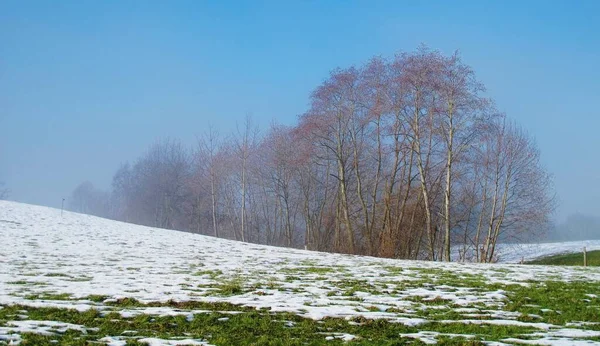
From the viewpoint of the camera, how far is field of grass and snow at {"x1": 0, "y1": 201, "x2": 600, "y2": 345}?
773cm

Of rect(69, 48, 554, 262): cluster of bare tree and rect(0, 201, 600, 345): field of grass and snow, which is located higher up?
rect(69, 48, 554, 262): cluster of bare tree

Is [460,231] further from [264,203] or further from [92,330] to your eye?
[92,330]

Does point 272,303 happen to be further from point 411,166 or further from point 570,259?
point 570,259

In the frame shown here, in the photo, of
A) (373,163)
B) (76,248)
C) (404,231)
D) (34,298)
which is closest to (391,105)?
(404,231)

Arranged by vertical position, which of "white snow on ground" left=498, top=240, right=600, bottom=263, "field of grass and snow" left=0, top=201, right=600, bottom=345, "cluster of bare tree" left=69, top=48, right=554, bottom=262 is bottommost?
"field of grass and snow" left=0, top=201, right=600, bottom=345

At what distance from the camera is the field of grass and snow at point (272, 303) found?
7730mm

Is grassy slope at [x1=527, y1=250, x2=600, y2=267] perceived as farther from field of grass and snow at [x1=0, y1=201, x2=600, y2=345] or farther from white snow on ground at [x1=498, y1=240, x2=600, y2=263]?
field of grass and snow at [x1=0, y1=201, x2=600, y2=345]

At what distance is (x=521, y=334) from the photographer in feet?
26.6

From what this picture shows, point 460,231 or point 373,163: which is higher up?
point 373,163

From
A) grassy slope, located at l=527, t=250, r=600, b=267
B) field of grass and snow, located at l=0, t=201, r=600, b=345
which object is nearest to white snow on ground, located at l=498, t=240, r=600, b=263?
grassy slope, located at l=527, t=250, r=600, b=267

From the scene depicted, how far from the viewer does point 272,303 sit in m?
10.9

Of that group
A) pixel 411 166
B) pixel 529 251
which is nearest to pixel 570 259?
pixel 529 251

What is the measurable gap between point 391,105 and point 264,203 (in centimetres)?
2496

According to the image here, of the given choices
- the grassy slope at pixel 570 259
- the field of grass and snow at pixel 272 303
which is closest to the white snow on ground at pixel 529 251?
the grassy slope at pixel 570 259
